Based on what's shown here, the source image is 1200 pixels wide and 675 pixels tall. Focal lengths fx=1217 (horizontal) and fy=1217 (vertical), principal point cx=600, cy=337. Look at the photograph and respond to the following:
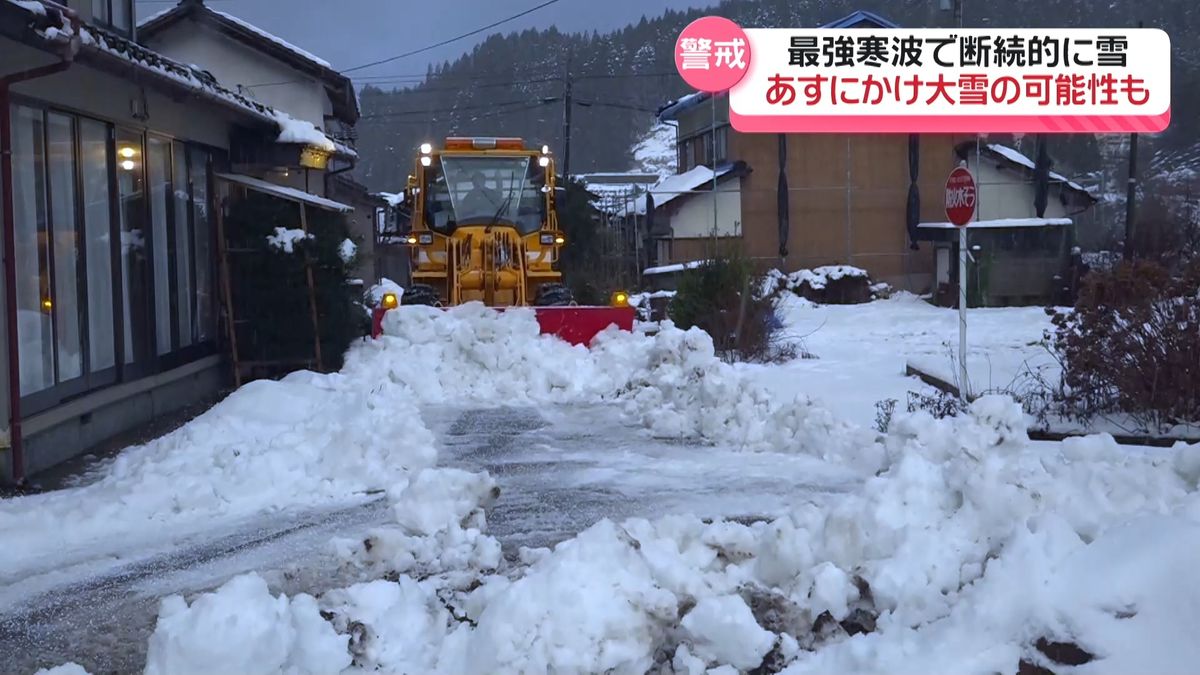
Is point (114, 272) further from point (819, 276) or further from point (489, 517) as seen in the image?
point (819, 276)

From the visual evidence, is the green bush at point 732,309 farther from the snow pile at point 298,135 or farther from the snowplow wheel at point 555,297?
the snow pile at point 298,135

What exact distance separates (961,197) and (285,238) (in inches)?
296

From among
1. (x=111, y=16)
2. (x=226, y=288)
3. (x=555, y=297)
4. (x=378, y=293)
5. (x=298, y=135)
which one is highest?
(x=111, y=16)

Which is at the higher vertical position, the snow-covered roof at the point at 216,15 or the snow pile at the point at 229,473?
the snow-covered roof at the point at 216,15

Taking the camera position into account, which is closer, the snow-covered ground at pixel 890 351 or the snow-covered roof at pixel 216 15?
the snow-covered ground at pixel 890 351

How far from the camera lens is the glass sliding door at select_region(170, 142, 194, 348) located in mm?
13258

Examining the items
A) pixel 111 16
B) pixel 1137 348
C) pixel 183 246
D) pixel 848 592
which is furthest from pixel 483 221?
pixel 848 592

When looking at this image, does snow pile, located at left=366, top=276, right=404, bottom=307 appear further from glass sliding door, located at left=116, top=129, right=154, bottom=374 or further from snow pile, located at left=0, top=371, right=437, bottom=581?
snow pile, located at left=0, top=371, right=437, bottom=581

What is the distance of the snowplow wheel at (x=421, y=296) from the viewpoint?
16.8 m

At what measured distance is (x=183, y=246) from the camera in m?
13.6

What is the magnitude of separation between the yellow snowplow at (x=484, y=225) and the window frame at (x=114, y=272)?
3746 millimetres

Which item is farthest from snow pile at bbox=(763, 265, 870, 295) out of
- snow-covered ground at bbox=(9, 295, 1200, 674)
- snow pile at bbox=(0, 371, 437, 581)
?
snow pile at bbox=(0, 371, 437, 581)

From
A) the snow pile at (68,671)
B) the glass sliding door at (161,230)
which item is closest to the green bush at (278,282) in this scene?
the glass sliding door at (161,230)

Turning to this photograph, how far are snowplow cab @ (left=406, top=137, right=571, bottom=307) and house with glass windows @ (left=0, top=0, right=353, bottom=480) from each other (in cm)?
268
